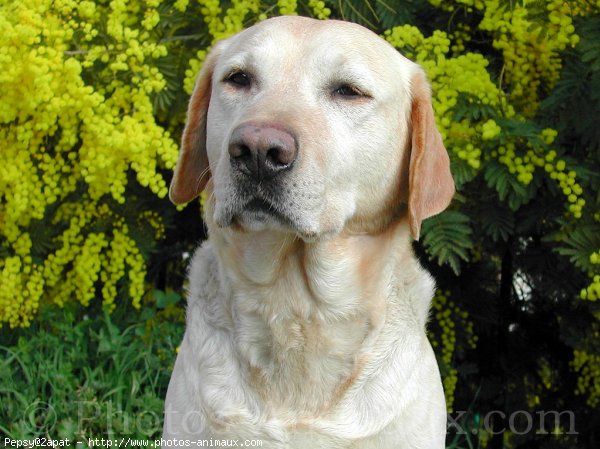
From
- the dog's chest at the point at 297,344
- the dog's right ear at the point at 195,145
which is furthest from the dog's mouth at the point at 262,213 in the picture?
the dog's right ear at the point at 195,145

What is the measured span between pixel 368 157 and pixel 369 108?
152 mm

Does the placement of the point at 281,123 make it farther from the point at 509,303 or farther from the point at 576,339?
the point at 509,303

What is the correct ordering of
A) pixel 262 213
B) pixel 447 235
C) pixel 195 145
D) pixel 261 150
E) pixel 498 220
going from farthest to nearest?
pixel 498 220, pixel 447 235, pixel 195 145, pixel 262 213, pixel 261 150

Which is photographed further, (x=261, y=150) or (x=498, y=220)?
(x=498, y=220)

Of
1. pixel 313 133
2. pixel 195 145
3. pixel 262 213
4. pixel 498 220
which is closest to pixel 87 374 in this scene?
pixel 195 145

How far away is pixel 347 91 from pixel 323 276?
22.2 inches

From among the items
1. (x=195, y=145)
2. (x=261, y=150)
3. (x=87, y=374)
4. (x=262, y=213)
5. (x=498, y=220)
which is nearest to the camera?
(x=261, y=150)

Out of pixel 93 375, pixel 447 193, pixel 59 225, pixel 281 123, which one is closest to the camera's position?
pixel 281 123

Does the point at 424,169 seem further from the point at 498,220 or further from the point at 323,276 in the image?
the point at 498,220

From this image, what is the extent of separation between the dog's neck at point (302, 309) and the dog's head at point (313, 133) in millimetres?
128

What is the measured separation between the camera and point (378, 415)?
109 inches

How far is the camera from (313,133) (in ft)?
8.61

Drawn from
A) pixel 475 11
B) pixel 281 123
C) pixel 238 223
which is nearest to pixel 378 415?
pixel 238 223

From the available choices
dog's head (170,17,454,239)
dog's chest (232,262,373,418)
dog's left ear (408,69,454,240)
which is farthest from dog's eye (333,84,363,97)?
dog's chest (232,262,373,418)
